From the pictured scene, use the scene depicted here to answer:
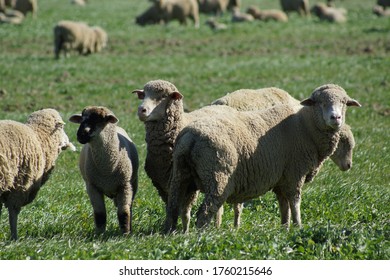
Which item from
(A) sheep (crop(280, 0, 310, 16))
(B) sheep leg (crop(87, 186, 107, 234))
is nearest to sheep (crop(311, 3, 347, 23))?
(A) sheep (crop(280, 0, 310, 16))

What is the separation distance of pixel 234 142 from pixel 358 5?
133 ft

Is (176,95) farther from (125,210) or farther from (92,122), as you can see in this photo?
(125,210)

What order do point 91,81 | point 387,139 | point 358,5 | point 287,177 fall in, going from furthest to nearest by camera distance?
point 358,5, point 91,81, point 387,139, point 287,177

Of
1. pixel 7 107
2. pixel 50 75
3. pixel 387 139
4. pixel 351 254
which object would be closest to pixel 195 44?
pixel 50 75

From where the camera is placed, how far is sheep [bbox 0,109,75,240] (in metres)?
9.57

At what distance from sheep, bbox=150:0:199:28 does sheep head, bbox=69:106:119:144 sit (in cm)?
2929

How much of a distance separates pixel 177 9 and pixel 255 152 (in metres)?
30.2

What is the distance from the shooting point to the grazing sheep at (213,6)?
1725 inches

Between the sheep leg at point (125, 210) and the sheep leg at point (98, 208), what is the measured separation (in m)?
0.22

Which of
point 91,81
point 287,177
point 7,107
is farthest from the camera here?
point 91,81

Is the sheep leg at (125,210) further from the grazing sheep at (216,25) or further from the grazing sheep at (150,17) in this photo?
the grazing sheep at (150,17)

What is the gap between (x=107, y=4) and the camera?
161ft
